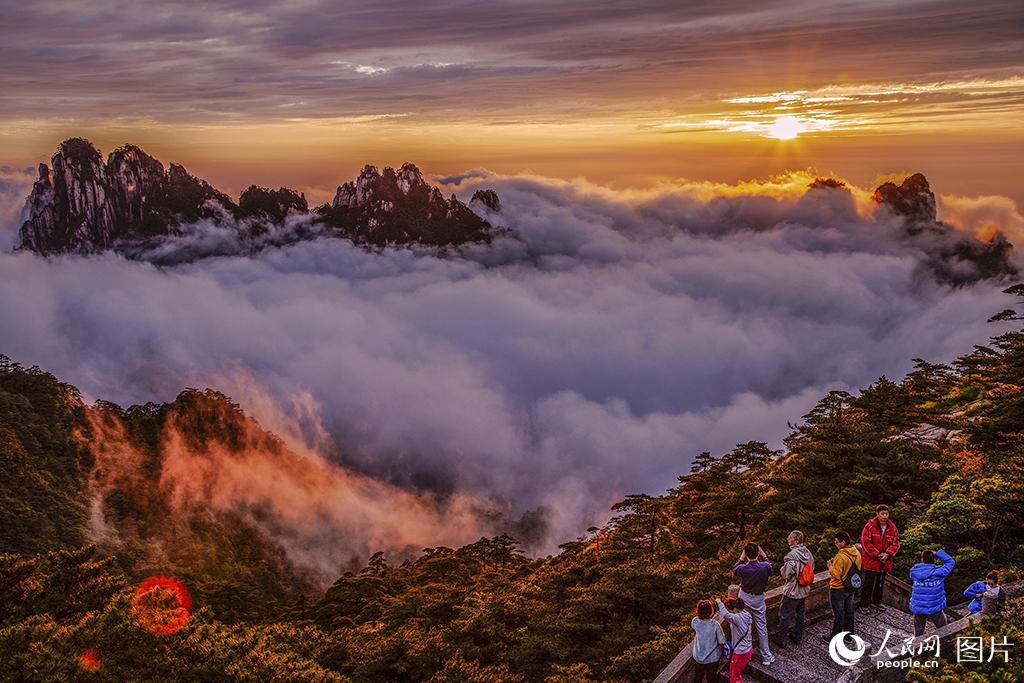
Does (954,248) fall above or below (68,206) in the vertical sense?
below

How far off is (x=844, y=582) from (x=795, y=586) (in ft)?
3.13

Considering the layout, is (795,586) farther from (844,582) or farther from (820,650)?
(820,650)

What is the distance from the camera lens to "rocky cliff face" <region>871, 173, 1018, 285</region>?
177375 mm

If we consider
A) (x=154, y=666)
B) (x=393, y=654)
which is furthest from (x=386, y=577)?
(x=154, y=666)

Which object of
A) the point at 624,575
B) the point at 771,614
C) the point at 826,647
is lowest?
the point at 624,575

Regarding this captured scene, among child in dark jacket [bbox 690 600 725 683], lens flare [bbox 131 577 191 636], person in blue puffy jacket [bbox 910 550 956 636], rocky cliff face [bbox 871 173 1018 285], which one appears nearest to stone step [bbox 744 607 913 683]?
person in blue puffy jacket [bbox 910 550 956 636]

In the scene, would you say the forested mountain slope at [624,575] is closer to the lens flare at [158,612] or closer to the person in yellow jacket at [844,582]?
the lens flare at [158,612]

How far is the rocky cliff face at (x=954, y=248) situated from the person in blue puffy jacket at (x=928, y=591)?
193489 mm

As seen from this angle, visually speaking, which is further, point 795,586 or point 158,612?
point 158,612

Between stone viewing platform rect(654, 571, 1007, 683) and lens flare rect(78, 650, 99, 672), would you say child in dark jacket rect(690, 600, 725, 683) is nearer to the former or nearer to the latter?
stone viewing platform rect(654, 571, 1007, 683)

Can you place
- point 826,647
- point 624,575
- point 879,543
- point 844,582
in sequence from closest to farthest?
point 844,582 → point 826,647 → point 879,543 → point 624,575

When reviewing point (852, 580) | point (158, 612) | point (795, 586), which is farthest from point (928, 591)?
point (158, 612)

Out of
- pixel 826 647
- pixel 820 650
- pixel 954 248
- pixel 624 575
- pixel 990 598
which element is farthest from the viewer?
pixel 954 248

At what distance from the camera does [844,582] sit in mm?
11719
